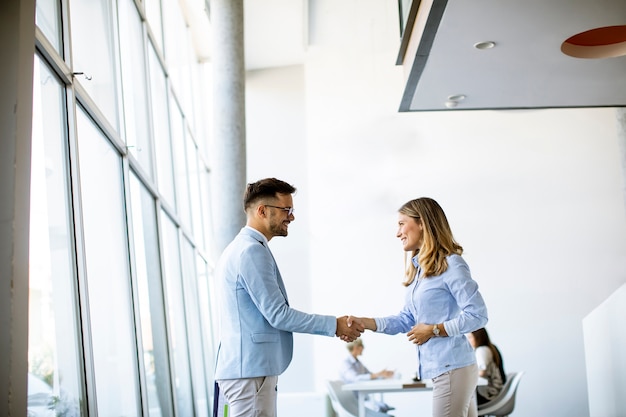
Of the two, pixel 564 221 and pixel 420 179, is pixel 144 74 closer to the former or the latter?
pixel 420 179

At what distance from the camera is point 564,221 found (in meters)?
10.3

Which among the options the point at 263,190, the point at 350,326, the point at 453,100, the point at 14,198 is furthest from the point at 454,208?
the point at 14,198

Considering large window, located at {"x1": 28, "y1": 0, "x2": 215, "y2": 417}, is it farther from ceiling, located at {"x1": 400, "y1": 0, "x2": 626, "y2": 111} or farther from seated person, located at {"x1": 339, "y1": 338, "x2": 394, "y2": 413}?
ceiling, located at {"x1": 400, "y1": 0, "x2": 626, "y2": 111}

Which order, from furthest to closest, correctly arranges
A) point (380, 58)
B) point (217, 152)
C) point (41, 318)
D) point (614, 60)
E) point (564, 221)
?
point (380, 58)
point (564, 221)
point (217, 152)
point (614, 60)
point (41, 318)

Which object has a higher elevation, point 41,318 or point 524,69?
point 524,69

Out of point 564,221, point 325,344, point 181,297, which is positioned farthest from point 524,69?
point 325,344

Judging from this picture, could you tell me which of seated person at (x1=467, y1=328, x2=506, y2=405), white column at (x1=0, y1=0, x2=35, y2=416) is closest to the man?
white column at (x1=0, y1=0, x2=35, y2=416)

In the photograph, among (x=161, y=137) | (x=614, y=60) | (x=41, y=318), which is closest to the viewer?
(x=41, y=318)

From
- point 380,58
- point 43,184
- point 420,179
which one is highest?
point 380,58

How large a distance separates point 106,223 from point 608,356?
4340mm

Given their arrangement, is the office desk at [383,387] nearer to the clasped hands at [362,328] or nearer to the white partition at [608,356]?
the white partition at [608,356]

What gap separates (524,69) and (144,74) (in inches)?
116

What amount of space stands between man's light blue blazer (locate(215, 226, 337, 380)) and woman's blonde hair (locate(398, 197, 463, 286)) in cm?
57

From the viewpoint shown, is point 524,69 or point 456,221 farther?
point 456,221
